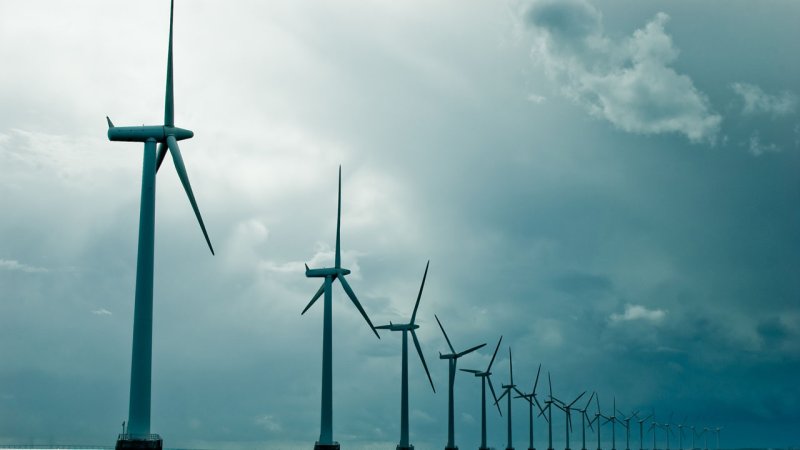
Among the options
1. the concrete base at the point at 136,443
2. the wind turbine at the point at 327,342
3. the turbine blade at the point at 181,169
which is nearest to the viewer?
the concrete base at the point at 136,443

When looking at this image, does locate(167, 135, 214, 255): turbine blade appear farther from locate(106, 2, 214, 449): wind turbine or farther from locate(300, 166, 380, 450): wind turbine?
locate(300, 166, 380, 450): wind turbine

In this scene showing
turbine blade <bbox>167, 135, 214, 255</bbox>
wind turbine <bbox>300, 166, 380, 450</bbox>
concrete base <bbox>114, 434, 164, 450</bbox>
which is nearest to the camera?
concrete base <bbox>114, 434, 164, 450</bbox>

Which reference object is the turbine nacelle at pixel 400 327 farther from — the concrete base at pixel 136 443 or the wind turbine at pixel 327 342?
the concrete base at pixel 136 443

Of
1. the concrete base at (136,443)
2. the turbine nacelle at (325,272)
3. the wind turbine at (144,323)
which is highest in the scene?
the turbine nacelle at (325,272)

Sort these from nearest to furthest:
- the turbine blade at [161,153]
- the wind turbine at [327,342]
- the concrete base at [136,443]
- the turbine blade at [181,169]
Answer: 1. the concrete base at [136,443]
2. the turbine blade at [181,169]
3. the turbine blade at [161,153]
4. the wind turbine at [327,342]

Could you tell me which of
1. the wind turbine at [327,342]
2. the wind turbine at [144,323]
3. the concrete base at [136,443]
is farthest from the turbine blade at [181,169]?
the wind turbine at [327,342]

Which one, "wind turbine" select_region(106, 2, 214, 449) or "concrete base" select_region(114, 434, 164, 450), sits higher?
"wind turbine" select_region(106, 2, 214, 449)

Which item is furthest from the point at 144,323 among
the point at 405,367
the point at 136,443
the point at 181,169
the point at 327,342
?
the point at 405,367

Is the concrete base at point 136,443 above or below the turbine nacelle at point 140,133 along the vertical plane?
below

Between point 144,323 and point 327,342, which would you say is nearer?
point 144,323

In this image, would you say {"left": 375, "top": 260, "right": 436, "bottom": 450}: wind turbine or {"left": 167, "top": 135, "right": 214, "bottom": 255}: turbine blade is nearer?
{"left": 167, "top": 135, "right": 214, "bottom": 255}: turbine blade

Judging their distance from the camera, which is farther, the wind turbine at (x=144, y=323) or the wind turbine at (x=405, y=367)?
the wind turbine at (x=405, y=367)

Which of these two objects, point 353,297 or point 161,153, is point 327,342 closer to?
point 353,297

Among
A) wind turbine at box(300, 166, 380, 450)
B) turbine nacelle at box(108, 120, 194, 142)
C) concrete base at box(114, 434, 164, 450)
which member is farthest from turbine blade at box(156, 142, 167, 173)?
wind turbine at box(300, 166, 380, 450)
